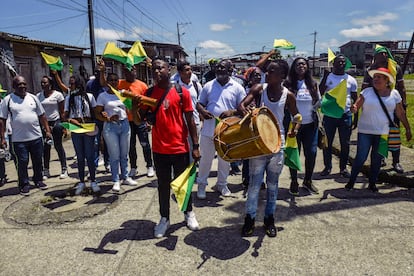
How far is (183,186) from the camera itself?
10.5 ft

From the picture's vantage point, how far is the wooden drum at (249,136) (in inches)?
117

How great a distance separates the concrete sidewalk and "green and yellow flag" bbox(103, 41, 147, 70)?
6.58 ft

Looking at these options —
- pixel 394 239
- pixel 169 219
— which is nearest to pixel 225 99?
pixel 169 219

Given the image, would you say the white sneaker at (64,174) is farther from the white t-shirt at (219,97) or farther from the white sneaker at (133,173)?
the white t-shirt at (219,97)

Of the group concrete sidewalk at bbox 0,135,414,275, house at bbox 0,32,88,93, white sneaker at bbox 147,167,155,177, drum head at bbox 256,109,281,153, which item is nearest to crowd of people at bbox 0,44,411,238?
white sneaker at bbox 147,167,155,177

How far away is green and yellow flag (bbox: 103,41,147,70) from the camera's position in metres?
4.76

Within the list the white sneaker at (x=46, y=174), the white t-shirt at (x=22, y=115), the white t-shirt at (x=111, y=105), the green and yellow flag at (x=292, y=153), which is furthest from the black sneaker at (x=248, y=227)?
the white sneaker at (x=46, y=174)

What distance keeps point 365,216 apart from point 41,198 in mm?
4435

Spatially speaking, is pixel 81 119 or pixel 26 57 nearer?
pixel 81 119

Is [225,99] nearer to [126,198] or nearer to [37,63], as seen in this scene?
[126,198]

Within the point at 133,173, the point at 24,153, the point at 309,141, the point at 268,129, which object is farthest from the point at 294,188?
the point at 24,153

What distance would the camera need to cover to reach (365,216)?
3836mm

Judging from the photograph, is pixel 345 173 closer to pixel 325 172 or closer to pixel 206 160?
pixel 325 172

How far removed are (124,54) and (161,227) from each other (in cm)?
275
